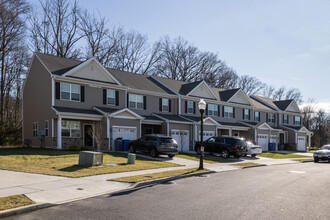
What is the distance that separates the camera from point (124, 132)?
27.6 meters

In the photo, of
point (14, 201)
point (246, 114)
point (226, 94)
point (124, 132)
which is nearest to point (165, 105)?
point (124, 132)

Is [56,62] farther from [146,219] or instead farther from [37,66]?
[146,219]

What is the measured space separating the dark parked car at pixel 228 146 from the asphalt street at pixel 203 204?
13.8 meters

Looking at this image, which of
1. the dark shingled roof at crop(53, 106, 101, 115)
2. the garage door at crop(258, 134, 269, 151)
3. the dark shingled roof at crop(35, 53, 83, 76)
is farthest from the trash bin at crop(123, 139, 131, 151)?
the garage door at crop(258, 134, 269, 151)

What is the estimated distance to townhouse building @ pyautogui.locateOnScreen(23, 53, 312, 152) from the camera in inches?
1017

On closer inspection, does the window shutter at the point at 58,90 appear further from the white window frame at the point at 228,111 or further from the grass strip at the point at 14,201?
the white window frame at the point at 228,111

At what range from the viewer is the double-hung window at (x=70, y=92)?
→ 25955 mm

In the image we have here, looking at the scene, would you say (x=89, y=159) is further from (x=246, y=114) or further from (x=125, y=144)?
(x=246, y=114)

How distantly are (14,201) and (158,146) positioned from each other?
14.6 meters

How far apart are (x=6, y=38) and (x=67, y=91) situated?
14293 mm

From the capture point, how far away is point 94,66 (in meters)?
28.2

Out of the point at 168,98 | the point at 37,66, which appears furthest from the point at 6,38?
the point at 168,98

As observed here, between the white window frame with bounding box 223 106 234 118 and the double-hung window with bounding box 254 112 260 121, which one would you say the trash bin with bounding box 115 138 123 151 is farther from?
the double-hung window with bounding box 254 112 260 121

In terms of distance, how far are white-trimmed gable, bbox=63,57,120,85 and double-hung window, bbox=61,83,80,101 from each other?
88 cm
